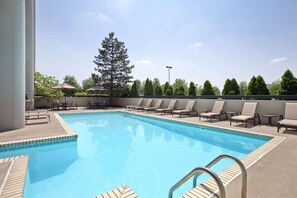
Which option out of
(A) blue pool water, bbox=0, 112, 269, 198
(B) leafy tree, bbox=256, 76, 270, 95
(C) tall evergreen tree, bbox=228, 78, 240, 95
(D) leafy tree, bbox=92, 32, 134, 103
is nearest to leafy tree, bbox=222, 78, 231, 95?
(C) tall evergreen tree, bbox=228, 78, 240, 95

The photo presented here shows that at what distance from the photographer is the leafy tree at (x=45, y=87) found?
15180mm

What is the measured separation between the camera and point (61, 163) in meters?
4.51

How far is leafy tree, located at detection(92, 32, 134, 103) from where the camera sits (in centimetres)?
2064

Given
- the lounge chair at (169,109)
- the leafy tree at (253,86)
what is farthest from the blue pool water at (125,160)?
the leafy tree at (253,86)

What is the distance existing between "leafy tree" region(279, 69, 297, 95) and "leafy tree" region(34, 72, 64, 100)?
19.3 metres

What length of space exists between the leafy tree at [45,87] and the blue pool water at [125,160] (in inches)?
408

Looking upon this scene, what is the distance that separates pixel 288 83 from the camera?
13234mm

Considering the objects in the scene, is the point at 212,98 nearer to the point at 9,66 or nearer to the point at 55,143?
the point at 55,143

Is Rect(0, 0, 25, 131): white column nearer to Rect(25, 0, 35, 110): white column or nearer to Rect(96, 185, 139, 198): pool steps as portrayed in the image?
Rect(96, 185, 139, 198): pool steps

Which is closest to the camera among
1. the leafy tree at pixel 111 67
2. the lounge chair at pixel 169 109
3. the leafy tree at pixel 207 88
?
the lounge chair at pixel 169 109

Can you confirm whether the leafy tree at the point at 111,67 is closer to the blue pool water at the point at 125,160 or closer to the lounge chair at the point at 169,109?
the lounge chair at the point at 169,109

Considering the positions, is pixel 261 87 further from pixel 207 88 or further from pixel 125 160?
pixel 125 160

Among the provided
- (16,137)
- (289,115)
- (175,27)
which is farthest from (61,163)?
(175,27)

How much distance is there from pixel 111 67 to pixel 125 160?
17.4 metres
